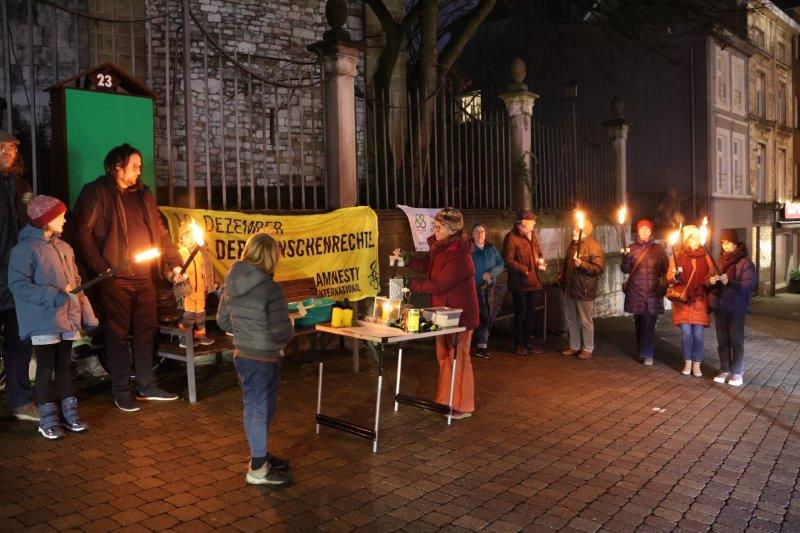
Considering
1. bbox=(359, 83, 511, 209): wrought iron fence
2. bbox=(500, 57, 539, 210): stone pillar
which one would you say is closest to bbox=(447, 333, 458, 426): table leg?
bbox=(359, 83, 511, 209): wrought iron fence

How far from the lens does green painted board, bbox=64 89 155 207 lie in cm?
689

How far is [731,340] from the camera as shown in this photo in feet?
26.5

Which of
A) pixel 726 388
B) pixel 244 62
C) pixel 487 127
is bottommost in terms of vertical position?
pixel 726 388

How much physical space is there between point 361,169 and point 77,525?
1357 cm

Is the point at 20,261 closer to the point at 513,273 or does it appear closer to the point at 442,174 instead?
the point at 513,273

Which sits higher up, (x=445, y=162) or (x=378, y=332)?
(x=445, y=162)

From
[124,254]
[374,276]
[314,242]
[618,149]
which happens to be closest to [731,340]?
[374,276]

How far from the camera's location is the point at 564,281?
960 centimetres

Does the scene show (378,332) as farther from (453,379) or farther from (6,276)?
(6,276)

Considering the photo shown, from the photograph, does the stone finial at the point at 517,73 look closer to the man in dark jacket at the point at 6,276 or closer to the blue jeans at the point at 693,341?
the blue jeans at the point at 693,341

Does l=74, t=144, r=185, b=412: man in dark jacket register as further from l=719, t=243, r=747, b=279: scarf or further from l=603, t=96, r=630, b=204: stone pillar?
l=603, t=96, r=630, b=204: stone pillar

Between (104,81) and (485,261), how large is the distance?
493 cm

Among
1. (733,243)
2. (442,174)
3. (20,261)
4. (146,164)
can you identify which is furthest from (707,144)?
(20,261)

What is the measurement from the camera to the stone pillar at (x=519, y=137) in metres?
12.4
